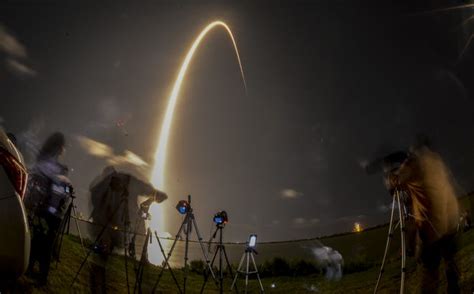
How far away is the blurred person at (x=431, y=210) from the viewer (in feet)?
13.5

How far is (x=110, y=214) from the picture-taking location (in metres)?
7.65

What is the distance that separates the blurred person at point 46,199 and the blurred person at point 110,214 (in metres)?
0.97

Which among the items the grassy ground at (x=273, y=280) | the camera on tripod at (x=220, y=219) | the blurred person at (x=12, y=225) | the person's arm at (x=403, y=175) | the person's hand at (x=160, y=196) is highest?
the person's arm at (x=403, y=175)

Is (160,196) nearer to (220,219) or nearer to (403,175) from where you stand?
(220,219)

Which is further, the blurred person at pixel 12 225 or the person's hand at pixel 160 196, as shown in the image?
the person's hand at pixel 160 196

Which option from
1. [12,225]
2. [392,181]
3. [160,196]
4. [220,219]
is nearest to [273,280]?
[220,219]

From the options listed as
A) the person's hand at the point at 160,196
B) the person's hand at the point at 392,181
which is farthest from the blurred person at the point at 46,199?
the person's hand at the point at 392,181

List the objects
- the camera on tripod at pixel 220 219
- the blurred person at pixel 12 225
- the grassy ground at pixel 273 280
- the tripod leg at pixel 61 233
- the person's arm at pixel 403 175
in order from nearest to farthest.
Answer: the blurred person at pixel 12 225
the person's arm at pixel 403 175
the grassy ground at pixel 273 280
the tripod leg at pixel 61 233
the camera on tripod at pixel 220 219

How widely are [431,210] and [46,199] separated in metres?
6.00

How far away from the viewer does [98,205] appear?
327 inches

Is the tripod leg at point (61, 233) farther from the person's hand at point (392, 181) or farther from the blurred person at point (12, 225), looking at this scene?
the person's hand at point (392, 181)

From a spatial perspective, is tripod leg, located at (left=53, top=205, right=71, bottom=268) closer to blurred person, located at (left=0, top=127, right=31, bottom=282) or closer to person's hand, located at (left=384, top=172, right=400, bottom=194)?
blurred person, located at (left=0, top=127, right=31, bottom=282)

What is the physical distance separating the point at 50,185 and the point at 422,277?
609cm

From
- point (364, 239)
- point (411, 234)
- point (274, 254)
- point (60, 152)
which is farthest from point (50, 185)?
point (364, 239)
